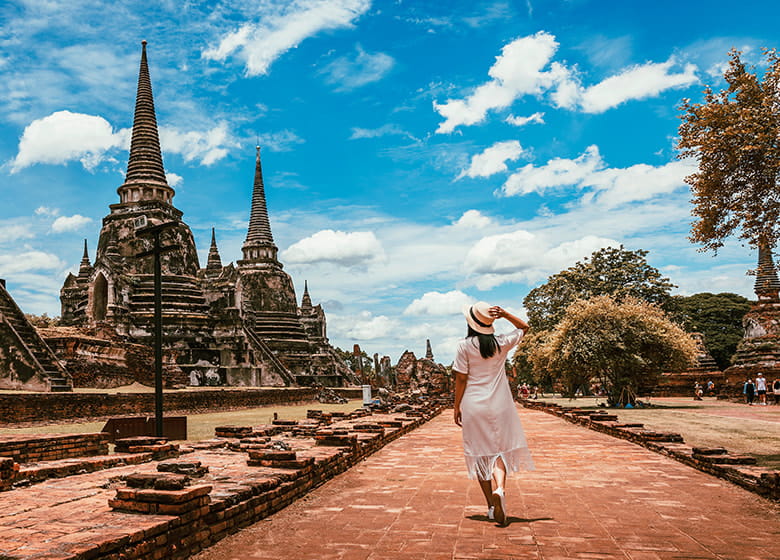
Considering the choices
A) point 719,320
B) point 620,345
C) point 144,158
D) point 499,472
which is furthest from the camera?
point 719,320

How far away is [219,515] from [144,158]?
32.0 metres

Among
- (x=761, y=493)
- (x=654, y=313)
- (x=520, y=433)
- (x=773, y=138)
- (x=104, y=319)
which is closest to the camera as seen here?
(x=520, y=433)

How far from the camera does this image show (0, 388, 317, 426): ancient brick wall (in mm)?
13703

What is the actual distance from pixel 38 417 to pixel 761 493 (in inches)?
548

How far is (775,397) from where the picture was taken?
2594cm

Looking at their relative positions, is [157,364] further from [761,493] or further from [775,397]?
[775,397]

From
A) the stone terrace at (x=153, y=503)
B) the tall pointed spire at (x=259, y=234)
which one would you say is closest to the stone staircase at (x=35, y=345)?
the stone terrace at (x=153, y=503)

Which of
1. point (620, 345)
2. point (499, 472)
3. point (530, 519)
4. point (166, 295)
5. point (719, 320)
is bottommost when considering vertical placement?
point (530, 519)

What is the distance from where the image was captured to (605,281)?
37531 millimetres

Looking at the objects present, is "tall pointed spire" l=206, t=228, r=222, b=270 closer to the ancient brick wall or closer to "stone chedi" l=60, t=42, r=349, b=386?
"stone chedi" l=60, t=42, r=349, b=386

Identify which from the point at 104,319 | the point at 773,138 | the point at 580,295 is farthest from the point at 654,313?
the point at 104,319

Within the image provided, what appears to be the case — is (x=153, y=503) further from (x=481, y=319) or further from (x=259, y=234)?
(x=259, y=234)

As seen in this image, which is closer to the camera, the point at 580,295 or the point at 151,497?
the point at 151,497

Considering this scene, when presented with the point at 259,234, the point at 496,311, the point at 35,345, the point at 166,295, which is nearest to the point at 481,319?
the point at 496,311
